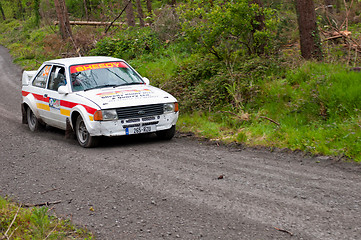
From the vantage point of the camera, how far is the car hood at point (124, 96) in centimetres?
911

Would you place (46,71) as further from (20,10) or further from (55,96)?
(20,10)

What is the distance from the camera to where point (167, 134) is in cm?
991

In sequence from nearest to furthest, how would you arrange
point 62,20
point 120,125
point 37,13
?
point 120,125 → point 62,20 → point 37,13

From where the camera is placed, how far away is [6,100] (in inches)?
703

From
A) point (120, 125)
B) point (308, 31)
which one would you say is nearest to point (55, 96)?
point (120, 125)

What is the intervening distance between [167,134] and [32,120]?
4.06 m

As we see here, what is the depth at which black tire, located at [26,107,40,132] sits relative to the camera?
11590mm

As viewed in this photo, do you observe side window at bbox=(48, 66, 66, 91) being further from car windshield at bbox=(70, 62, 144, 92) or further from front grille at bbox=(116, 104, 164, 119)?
front grille at bbox=(116, 104, 164, 119)

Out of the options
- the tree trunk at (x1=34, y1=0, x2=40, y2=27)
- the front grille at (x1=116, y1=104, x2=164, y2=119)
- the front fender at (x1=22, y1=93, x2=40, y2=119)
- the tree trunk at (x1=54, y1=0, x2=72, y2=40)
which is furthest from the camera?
the tree trunk at (x1=34, y1=0, x2=40, y2=27)

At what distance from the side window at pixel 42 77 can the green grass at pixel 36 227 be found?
621 centimetres

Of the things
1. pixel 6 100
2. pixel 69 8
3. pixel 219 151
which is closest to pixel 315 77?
pixel 219 151

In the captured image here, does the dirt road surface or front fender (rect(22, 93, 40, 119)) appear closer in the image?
the dirt road surface

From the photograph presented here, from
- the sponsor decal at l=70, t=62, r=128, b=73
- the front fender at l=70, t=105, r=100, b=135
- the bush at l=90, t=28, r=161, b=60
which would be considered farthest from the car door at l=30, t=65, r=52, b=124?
the bush at l=90, t=28, r=161, b=60

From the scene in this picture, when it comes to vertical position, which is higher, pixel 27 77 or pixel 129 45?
pixel 27 77
